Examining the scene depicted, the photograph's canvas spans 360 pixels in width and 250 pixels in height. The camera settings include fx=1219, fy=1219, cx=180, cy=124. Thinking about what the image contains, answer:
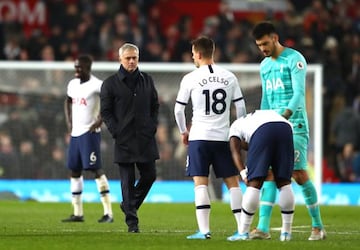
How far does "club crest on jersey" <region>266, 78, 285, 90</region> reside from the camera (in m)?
13.2

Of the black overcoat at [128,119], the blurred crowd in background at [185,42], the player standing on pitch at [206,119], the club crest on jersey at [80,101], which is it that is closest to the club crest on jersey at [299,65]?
the player standing on pitch at [206,119]

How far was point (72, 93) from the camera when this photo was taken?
58.0ft

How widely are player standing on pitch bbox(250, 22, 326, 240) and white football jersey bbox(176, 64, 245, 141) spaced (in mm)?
461

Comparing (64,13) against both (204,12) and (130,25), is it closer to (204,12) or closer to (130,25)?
(130,25)

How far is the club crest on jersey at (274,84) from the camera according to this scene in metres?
13.2

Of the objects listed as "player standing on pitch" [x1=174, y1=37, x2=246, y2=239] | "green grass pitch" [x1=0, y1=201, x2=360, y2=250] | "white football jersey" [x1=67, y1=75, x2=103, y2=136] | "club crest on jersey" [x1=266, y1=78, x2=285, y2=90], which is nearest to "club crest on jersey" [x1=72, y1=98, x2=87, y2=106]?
"white football jersey" [x1=67, y1=75, x2=103, y2=136]

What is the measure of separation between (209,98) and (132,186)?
189 cm

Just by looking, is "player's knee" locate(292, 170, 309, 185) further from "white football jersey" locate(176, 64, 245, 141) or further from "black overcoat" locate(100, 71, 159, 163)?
"black overcoat" locate(100, 71, 159, 163)

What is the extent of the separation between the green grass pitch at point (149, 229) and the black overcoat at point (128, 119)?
0.94 metres

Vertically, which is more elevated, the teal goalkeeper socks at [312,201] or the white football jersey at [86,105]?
the white football jersey at [86,105]

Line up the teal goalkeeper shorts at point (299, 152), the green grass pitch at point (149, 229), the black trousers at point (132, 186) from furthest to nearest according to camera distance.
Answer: the black trousers at point (132, 186), the teal goalkeeper shorts at point (299, 152), the green grass pitch at point (149, 229)

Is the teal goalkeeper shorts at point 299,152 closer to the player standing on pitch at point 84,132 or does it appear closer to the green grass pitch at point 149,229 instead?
the green grass pitch at point 149,229

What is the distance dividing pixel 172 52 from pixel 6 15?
14.0ft

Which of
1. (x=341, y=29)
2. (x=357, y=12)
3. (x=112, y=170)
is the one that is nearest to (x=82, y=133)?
(x=112, y=170)
